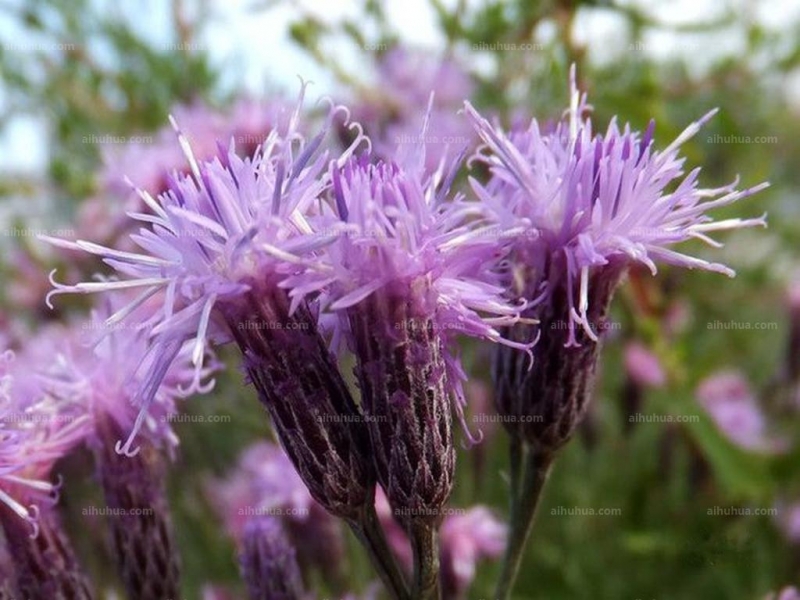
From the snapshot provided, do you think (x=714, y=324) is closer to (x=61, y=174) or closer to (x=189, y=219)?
(x=61, y=174)

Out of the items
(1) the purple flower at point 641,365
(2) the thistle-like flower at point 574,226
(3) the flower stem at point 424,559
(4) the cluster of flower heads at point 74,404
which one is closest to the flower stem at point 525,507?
(2) the thistle-like flower at point 574,226

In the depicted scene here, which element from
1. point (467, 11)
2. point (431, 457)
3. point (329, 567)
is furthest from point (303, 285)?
point (467, 11)

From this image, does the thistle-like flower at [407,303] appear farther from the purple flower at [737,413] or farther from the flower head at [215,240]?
the purple flower at [737,413]

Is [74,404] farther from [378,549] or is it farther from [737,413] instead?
[737,413]

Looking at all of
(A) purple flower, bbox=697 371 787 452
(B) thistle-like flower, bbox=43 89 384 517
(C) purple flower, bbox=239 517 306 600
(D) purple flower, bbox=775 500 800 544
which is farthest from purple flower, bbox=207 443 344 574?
(A) purple flower, bbox=697 371 787 452

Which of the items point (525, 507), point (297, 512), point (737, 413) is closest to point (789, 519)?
point (737, 413)

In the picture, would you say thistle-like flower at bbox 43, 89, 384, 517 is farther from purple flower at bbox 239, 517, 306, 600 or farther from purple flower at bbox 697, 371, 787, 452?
purple flower at bbox 697, 371, 787, 452
